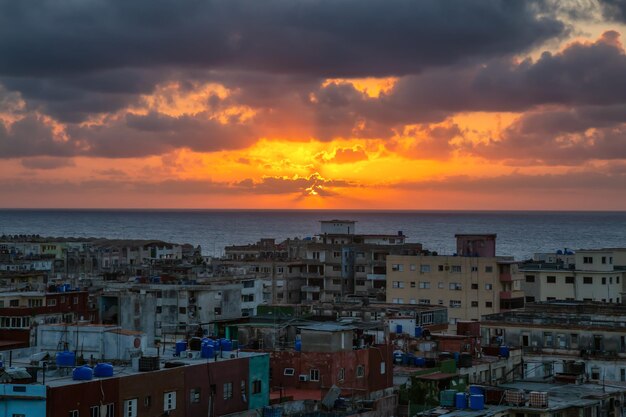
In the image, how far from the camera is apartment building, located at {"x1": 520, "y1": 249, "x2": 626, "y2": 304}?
12506cm

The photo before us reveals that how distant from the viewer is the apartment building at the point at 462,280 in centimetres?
12775

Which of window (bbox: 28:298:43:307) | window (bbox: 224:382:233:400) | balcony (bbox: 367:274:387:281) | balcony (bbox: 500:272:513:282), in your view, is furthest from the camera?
balcony (bbox: 367:274:387:281)

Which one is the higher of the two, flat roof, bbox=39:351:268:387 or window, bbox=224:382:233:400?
flat roof, bbox=39:351:268:387

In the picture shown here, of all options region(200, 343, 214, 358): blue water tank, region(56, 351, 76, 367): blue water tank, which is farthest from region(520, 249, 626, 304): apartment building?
region(56, 351, 76, 367): blue water tank

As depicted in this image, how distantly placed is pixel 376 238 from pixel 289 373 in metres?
105

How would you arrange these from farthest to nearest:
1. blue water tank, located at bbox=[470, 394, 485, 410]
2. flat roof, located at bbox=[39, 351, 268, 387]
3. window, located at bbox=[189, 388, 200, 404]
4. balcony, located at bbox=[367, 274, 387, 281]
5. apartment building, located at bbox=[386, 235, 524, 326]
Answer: balcony, located at bbox=[367, 274, 387, 281], apartment building, located at bbox=[386, 235, 524, 326], window, located at bbox=[189, 388, 200, 404], blue water tank, located at bbox=[470, 394, 485, 410], flat roof, located at bbox=[39, 351, 268, 387]

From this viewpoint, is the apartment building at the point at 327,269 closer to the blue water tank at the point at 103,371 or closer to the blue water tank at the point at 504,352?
the blue water tank at the point at 504,352

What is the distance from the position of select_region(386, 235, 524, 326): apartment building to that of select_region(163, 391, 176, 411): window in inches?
3031

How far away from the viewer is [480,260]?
423 ft

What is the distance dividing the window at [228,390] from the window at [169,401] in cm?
398

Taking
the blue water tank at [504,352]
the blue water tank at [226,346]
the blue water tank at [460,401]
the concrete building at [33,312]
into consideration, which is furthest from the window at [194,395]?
the blue water tank at [504,352]

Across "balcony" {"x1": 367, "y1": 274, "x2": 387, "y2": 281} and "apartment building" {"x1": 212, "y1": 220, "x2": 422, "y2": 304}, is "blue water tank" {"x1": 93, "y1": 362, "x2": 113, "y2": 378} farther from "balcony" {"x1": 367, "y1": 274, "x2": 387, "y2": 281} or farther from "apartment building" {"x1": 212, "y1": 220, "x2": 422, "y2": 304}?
"balcony" {"x1": 367, "y1": 274, "x2": 387, "y2": 281}

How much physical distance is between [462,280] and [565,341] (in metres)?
49.8

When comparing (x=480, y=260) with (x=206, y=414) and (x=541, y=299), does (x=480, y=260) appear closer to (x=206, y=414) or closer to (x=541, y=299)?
(x=541, y=299)
